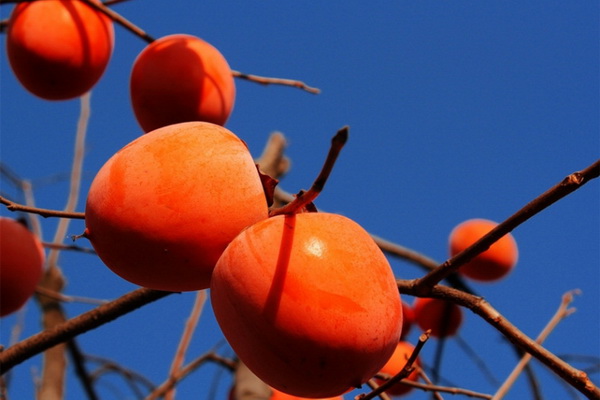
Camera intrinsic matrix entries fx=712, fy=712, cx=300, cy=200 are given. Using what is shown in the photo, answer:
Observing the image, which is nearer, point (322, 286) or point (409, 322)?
point (322, 286)

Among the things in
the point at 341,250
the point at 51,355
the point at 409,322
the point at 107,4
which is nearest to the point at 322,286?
the point at 341,250

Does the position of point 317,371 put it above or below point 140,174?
below

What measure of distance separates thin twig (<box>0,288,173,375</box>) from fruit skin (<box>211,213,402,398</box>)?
40cm

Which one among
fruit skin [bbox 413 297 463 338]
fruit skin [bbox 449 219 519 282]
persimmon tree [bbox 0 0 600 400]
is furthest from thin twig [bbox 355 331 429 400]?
fruit skin [bbox 449 219 519 282]

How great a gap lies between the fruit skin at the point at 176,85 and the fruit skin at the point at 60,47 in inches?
8.1

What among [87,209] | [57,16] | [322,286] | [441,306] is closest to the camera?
[322,286]

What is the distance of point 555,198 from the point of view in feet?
2.17

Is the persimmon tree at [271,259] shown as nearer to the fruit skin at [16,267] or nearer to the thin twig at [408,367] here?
the thin twig at [408,367]

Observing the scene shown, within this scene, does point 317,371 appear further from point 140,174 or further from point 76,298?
point 76,298

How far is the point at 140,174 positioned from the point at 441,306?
1.46m

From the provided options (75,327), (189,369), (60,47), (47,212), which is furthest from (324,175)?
(189,369)

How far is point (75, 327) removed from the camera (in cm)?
106

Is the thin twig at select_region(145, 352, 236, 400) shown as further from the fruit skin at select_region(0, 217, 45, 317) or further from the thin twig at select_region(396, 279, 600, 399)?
the thin twig at select_region(396, 279, 600, 399)

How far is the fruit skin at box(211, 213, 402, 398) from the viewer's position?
637 mm
